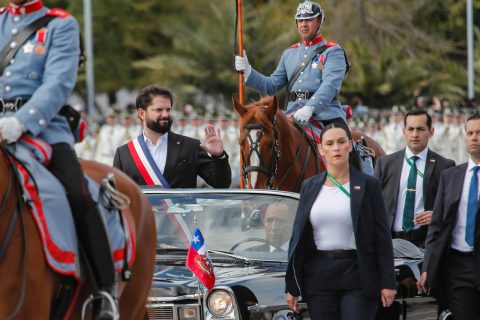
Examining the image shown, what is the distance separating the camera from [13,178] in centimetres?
738

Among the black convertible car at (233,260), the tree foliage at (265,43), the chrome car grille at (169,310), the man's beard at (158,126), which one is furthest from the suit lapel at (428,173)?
the tree foliage at (265,43)

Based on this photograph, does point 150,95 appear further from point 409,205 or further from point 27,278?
point 27,278

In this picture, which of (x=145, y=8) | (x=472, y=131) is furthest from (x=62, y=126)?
(x=145, y=8)

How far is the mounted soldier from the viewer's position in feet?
46.4

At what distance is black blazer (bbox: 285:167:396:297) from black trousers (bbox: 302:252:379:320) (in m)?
0.08

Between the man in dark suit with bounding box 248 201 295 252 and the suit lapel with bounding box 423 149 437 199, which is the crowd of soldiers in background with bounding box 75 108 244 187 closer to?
the suit lapel with bounding box 423 149 437 199

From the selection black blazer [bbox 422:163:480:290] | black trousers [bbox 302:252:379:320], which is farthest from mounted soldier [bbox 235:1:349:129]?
black trousers [bbox 302:252:379:320]

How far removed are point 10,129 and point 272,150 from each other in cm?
605

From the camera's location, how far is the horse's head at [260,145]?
13.1 m

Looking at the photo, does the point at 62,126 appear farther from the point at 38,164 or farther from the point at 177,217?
the point at 177,217

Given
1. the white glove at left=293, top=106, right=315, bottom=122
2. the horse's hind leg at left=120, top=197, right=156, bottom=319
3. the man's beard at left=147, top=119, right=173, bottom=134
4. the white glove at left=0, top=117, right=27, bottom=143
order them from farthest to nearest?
the white glove at left=293, top=106, right=315, bottom=122 → the man's beard at left=147, top=119, right=173, bottom=134 → the horse's hind leg at left=120, top=197, right=156, bottom=319 → the white glove at left=0, top=117, right=27, bottom=143

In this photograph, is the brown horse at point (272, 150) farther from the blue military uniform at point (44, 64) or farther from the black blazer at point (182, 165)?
the blue military uniform at point (44, 64)

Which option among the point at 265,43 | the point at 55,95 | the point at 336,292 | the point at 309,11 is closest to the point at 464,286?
the point at 336,292

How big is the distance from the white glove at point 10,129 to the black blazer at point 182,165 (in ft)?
14.6
